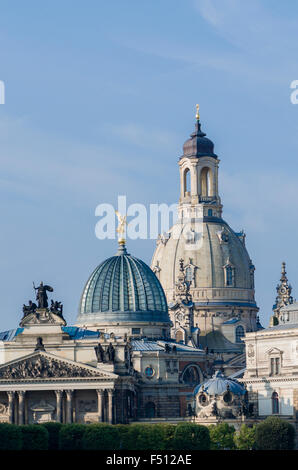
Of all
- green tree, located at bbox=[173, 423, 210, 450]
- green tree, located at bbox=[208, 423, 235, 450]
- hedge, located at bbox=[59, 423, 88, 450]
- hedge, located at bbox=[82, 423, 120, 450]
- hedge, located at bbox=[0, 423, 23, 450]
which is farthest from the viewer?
green tree, located at bbox=[208, 423, 235, 450]

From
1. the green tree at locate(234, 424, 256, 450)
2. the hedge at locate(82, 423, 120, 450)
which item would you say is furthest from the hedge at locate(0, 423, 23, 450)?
the green tree at locate(234, 424, 256, 450)

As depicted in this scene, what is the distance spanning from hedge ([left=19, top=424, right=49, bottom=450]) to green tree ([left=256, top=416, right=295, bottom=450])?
21499 mm

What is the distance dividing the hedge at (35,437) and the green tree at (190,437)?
1214cm

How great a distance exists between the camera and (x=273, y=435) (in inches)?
7731

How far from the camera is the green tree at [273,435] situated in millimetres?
195250

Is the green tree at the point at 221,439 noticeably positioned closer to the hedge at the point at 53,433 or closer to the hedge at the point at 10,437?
the hedge at the point at 53,433

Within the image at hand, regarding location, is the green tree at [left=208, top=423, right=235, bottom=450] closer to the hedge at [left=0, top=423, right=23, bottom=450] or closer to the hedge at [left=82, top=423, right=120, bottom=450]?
the hedge at [left=82, top=423, right=120, bottom=450]

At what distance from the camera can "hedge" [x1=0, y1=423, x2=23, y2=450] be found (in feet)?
597
